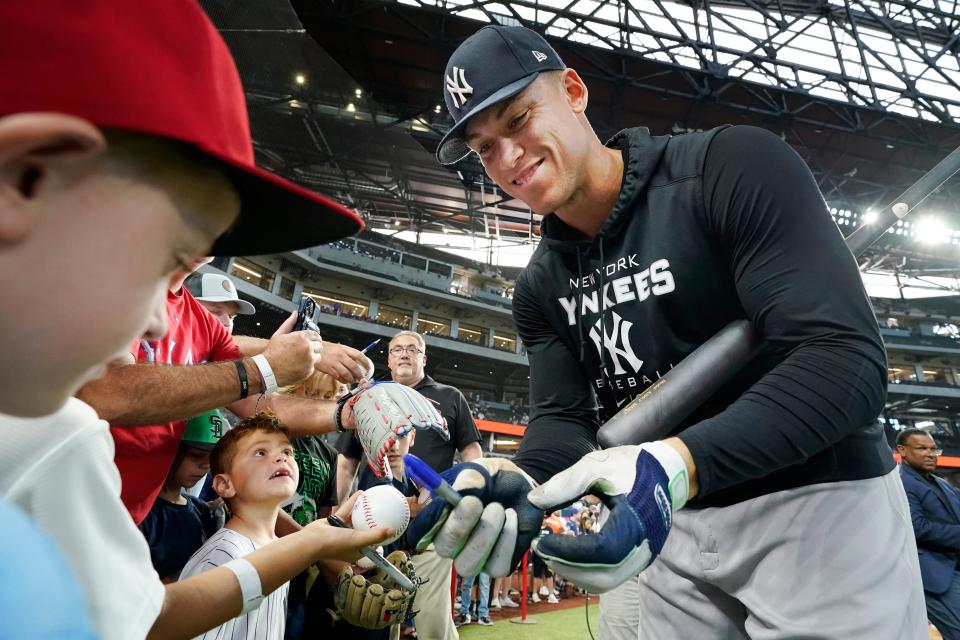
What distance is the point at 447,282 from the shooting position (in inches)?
1387

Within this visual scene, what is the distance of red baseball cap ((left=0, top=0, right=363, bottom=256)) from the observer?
419 mm

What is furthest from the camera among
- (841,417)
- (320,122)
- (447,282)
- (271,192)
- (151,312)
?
(447,282)

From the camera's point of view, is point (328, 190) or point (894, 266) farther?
point (894, 266)

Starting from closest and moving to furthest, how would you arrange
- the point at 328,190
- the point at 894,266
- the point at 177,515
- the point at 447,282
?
the point at 177,515 < the point at 328,190 < the point at 894,266 < the point at 447,282

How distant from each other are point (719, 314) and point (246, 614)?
6.58ft

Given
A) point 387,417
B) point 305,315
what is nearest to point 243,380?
point 387,417

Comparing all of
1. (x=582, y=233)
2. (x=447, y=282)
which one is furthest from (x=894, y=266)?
(x=582, y=233)

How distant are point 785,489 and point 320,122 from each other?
50.9 feet

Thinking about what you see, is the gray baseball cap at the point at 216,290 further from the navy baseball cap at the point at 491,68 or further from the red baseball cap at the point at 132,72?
the red baseball cap at the point at 132,72

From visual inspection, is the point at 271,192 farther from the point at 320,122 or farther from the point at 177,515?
the point at 320,122

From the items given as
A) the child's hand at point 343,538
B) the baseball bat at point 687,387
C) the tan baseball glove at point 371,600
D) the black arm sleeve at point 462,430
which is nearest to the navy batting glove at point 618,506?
the baseball bat at point 687,387

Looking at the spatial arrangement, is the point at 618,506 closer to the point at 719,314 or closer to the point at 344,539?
the point at 719,314

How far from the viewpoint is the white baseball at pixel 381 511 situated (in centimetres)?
191

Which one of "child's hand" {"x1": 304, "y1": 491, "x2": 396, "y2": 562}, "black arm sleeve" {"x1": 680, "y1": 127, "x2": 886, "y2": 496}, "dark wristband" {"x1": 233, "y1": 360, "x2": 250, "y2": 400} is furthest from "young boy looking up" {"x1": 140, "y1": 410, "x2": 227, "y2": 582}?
"black arm sleeve" {"x1": 680, "y1": 127, "x2": 886, "y2": 496}
